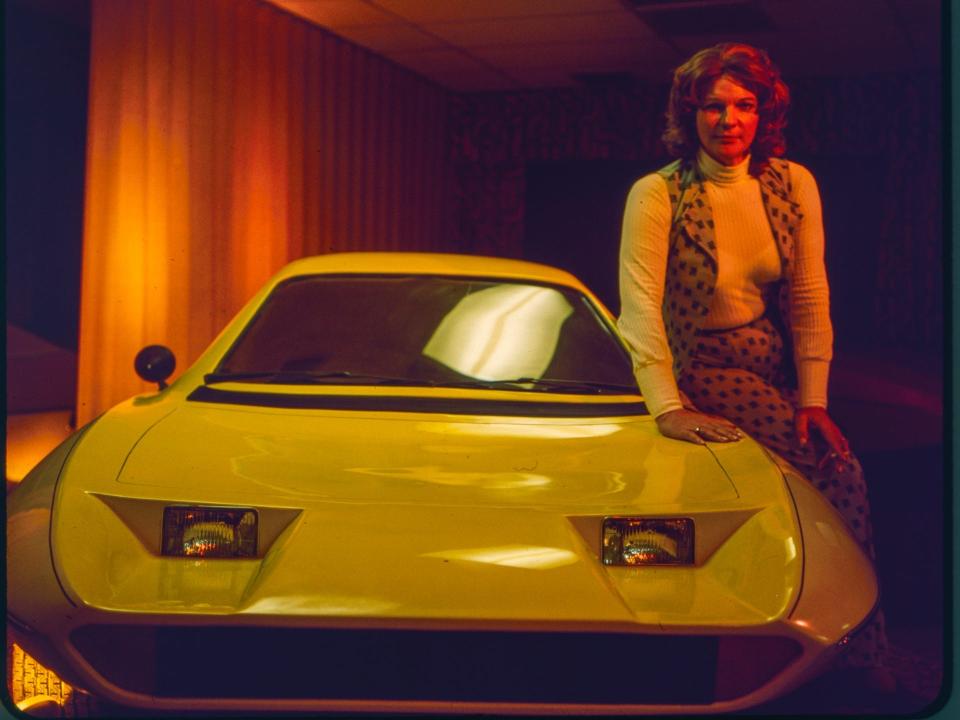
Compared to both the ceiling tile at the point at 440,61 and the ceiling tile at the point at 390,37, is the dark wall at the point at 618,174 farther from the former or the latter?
the ceiling tile at the point at 390,37

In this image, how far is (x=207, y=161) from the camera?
607 cm

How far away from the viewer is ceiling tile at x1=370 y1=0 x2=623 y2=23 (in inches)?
217

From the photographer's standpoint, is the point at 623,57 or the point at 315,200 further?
the point at 315,200

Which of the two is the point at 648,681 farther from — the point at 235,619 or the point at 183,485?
the point at 183,485

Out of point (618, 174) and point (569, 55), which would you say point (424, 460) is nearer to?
point (569, 55)

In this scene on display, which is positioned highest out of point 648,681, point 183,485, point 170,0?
point 170,0

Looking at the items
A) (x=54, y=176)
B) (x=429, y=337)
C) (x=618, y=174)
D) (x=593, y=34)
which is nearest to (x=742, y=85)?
(x=429, y=337)

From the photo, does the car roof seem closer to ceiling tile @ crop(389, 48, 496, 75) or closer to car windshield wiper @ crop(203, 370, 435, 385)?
car windshield wiper @ crop(203, 370, 435, 385)

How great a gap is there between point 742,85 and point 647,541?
1.16 m

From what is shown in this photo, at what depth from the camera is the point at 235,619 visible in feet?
5.53

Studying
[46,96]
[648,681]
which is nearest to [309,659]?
[648,681]

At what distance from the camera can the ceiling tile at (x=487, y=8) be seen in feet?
18.1

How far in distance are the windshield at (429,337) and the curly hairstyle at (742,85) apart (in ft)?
1.89

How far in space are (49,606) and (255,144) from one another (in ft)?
16.7
